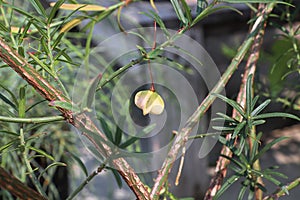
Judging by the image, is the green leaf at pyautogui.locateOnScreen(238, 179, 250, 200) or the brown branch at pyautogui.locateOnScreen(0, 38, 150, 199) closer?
the brown branch at pyautogui.locateOnScreen(0, 38, 150, 199)

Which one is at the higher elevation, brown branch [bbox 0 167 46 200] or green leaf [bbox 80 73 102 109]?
green leaf [bbox 80 73 102 109]

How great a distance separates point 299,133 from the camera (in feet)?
5.43

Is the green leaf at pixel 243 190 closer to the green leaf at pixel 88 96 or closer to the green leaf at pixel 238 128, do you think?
the green leaf at pixel 238 128

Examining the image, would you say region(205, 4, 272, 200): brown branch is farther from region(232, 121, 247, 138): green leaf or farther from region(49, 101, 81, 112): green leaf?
region(49, 101, 81, 112): green leaf

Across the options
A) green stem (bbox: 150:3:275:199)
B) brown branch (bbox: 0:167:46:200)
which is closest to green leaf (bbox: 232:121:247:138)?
green stem (bbox: 150:3:275:199)

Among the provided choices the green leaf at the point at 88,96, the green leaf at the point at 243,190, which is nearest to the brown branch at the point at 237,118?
the green leaf at the point at 243,190

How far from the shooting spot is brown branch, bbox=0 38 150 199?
316mm

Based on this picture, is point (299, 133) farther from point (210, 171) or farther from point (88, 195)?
point (88, 195)

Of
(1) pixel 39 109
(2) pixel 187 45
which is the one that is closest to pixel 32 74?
(1) pixel 39 109

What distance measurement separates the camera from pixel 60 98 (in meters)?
0.33

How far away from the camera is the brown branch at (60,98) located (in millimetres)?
316

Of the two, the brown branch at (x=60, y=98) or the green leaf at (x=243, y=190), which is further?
the green leaf at (x=243, y=190)

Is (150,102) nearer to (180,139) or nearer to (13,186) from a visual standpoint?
(180,139)

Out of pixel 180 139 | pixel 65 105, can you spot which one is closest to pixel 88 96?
pixel 65 105
